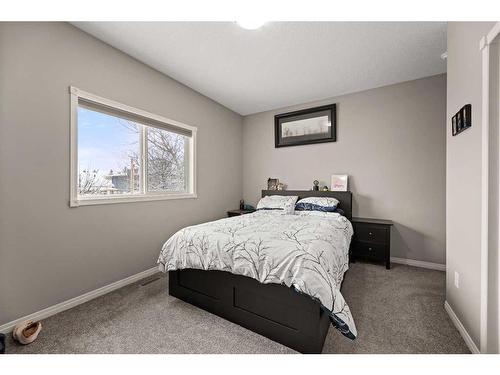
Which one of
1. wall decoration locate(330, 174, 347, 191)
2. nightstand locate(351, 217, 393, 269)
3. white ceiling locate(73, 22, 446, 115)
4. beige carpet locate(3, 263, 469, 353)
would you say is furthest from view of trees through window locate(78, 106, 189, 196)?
nightstand locate(351, 217, 393, 269)

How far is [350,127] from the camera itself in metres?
3.42

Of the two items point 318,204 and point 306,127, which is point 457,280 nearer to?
point 318,204

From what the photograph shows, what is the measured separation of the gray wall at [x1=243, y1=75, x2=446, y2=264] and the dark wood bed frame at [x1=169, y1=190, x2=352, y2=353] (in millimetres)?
2282

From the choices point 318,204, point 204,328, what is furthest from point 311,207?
→ point 204,328

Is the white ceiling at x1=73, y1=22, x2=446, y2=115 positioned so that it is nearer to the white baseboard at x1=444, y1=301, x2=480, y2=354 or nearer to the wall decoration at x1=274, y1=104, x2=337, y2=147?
the wall decoration at x1=274, y1=104, x2=337, y2=147

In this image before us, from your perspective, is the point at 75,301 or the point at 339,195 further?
the point at 339,195

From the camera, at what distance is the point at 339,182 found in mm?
3443

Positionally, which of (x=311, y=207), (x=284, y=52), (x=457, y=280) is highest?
(x=284, y=52)

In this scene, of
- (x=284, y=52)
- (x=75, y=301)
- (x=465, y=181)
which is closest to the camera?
(x=465, y=181)

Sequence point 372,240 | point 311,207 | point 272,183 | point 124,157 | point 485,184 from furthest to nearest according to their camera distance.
→ point 272,183, point 311,207, point 372,240, point 124,157, point 485,184

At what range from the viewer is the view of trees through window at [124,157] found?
224 cm

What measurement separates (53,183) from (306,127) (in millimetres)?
3455

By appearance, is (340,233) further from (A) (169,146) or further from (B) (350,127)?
(A) (169,146)
